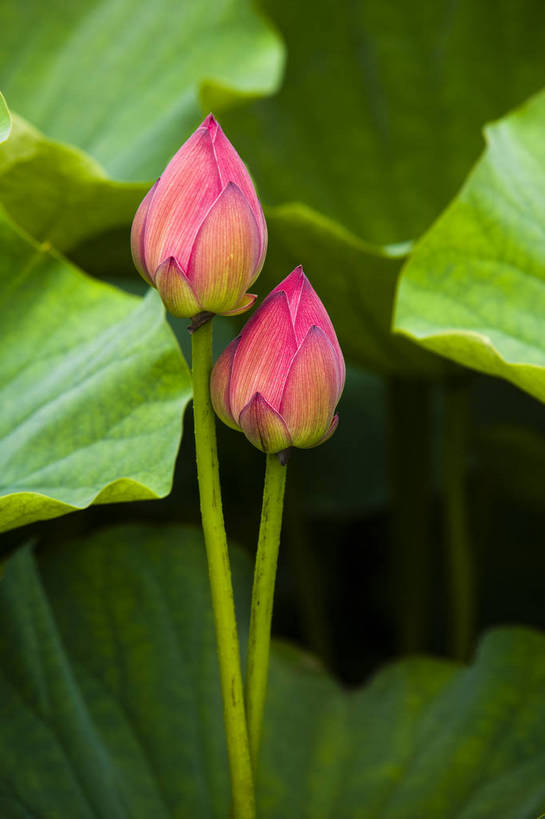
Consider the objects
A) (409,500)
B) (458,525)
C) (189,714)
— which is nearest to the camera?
(189,714)

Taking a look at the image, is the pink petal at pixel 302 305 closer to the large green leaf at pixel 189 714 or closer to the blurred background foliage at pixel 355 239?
the blurred background foliage at pixel 355 239

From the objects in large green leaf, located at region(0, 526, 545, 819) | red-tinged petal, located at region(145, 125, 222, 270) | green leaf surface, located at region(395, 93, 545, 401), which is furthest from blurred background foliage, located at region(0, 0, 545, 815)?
red-tinged petal, located at region(145, 125, 222, 270)

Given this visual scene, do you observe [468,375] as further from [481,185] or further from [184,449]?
[184,449]

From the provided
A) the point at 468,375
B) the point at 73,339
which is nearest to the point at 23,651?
the point at 73,339

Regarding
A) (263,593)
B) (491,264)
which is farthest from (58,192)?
(263,593)

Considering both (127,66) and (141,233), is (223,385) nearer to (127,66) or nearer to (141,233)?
(141,233)

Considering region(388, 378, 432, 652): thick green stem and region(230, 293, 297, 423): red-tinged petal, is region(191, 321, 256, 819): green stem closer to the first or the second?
region(230, 293, 297, 423): red-tinged petal
